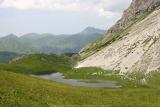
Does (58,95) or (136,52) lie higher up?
(136,52)

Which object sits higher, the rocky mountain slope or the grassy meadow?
the rocky mountain slope

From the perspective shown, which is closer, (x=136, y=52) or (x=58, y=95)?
(x=58, y=95)

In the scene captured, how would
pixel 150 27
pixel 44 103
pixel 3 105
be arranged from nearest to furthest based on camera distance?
pixel 3 105 < pixel 44 103 < pixel 150 27

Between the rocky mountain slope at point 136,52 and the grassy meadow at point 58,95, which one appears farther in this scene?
the rocky mountain slope at point 136,52

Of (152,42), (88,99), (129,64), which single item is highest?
(152,42)

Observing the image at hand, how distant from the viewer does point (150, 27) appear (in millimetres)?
171000

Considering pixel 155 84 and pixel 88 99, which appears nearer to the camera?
pixel 88 99

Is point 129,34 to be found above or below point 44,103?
above

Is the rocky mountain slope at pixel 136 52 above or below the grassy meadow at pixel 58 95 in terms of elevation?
above

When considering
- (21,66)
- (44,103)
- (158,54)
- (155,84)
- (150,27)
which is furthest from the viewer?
(21,66)

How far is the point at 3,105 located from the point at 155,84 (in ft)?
260

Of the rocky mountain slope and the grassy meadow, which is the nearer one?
the grassy meadow

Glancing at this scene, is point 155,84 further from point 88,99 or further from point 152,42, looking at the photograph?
point 88,99

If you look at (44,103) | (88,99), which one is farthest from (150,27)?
(44,103)
